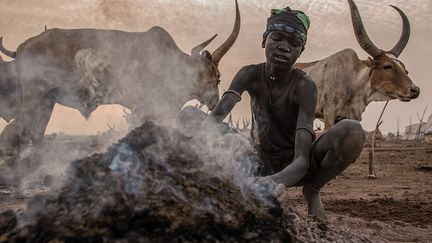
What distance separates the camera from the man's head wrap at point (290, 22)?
232 centimetres

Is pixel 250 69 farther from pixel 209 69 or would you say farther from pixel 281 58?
pixel 209 69

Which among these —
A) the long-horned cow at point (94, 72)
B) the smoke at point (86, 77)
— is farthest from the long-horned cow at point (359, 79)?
the smoke at point (86, 77)

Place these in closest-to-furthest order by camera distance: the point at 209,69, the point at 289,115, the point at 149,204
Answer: the point at 149,204
the point at 289,115
the point at 209,69

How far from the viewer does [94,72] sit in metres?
5.66

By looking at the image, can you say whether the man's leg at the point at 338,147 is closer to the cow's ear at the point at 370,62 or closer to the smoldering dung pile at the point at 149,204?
the smoldering dung pile at the point at 149,204

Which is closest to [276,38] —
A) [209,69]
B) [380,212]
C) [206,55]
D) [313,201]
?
[313,201]

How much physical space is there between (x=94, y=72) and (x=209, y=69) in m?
1.92

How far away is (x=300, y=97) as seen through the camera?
8.03ft

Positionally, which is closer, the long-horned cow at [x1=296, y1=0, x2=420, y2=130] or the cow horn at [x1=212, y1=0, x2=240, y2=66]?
the cow horn at [x1=212, y1=0, x2=240, y2=66]

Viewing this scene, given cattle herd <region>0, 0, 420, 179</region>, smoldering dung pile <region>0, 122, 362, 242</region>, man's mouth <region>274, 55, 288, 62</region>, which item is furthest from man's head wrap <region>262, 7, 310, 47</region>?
cattle herd <region>0, 0, 420, 179</region>

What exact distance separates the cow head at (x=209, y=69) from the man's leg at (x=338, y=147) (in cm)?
413

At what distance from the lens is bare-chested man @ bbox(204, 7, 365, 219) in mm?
2320

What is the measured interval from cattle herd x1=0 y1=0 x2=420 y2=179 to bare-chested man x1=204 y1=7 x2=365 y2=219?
8.07ft

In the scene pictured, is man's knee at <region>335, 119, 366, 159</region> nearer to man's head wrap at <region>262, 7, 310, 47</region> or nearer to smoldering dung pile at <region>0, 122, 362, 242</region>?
man's head wrap at <region>262, 7, 310, 47</region>
